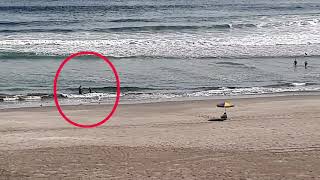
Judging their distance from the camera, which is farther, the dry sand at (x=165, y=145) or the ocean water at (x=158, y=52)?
the ocean water at (x=158, y=52)

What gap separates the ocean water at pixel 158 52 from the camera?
109 ft

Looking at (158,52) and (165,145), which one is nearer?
(165,145)

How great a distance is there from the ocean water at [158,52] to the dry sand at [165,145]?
5.36m

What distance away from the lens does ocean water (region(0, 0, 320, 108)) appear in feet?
109

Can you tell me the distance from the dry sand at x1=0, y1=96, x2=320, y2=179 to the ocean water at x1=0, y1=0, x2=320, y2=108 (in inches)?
211

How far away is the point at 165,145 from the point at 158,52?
88.4 ft

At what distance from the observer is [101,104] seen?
29.4 meters

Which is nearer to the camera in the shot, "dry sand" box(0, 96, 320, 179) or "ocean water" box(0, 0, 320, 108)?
"dry sand" box(0, 96, 320, 179)

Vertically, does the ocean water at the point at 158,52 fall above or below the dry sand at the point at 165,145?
above

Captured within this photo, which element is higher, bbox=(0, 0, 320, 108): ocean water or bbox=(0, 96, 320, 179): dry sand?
bbox=(0, 0, 320, 108): ocean water

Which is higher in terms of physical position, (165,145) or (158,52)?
(158,52)

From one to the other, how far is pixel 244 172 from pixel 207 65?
24.4 meters

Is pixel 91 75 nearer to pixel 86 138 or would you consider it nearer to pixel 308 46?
pixel 86 138

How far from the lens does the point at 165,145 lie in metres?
19.6
